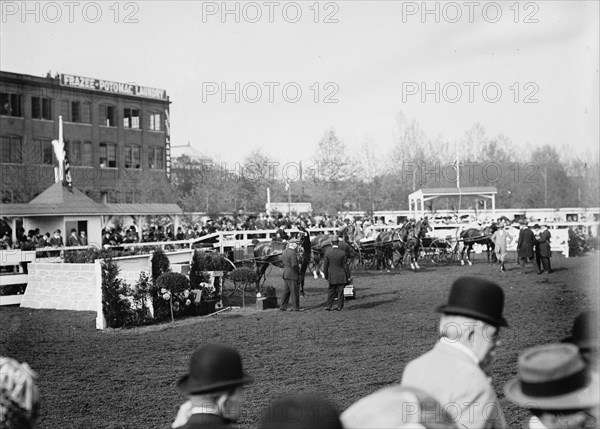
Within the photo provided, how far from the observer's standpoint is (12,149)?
35.7m

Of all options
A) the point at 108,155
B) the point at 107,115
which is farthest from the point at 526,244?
the point at 107,115

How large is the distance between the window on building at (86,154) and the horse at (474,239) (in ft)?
75.1

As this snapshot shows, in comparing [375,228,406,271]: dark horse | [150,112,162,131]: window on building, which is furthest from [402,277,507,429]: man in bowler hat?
[150,112,162,131]: window on building

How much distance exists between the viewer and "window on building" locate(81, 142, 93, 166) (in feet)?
133

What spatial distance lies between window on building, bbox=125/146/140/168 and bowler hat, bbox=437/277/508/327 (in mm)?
42048

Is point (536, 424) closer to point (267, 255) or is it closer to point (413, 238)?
point (267, 255)

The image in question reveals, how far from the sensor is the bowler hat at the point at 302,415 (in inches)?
83.9

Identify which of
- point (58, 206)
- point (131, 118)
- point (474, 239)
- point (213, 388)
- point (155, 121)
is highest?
point (131, 118)

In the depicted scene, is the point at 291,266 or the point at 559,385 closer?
the point at 559,385

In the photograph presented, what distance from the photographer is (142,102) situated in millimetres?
43250

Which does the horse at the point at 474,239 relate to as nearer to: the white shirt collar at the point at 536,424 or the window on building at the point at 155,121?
the white shirt collar at the point at 536,424

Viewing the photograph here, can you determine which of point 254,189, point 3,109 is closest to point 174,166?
Result: point 3,109

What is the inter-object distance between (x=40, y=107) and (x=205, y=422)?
38.8 meters

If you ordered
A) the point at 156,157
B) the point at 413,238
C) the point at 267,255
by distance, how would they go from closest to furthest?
the point at 267,255 < the point at 413,238 < the point at 156,157
